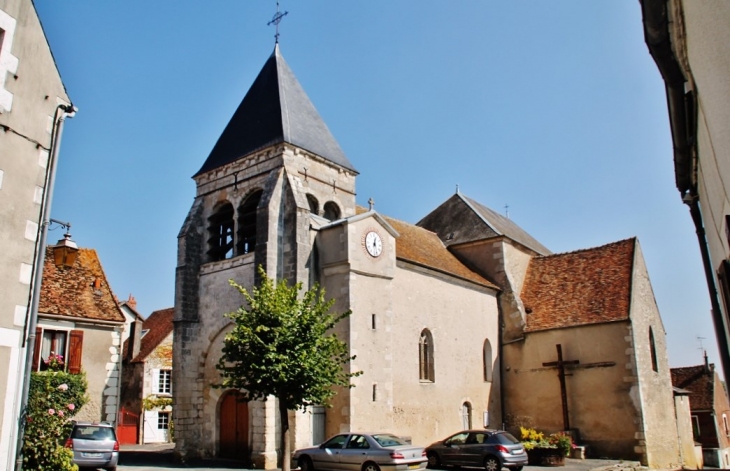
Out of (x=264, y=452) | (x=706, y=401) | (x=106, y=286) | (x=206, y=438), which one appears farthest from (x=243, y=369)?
(x=706, y=401)

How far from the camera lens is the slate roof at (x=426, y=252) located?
73.2ft

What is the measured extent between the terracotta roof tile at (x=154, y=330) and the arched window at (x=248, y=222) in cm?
1579

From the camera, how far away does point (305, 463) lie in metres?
15.9

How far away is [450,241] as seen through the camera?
28.1m

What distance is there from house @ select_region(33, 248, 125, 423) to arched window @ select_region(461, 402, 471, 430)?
11.4 m

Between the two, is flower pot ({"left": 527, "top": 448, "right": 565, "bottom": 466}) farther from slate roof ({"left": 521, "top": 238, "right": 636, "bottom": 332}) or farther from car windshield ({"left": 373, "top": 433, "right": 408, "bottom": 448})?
car windshield ({"left": 373, "top": 433, "right": 408, "bottom": 448})

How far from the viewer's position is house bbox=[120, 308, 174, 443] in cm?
3275

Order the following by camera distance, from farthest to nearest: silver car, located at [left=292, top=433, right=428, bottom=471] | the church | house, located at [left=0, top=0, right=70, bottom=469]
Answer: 1. the church
2. silver car, located at [left=292, top=433, right=428, bottom=471]
3. house, located at [left=0, top=0, right=70, bottom=469]

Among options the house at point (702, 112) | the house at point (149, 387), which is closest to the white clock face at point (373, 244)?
the house at point (702, 112)

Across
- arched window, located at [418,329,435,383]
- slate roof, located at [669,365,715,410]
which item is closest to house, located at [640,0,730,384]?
arched window, located at [418,329,435,383]

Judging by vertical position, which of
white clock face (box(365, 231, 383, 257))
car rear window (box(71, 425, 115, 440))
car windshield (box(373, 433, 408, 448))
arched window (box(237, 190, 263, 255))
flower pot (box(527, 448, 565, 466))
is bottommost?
flower pot (box(527, 448, 565, 466))

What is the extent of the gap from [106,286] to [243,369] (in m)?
8.15

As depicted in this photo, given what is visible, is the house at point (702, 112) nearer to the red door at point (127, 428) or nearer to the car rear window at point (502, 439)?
the car rear window at point (502, 439)

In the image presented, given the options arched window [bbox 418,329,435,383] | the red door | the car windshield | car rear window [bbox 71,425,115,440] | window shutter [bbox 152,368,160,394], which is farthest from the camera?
window shutter [bbox 152,368,160,394]
